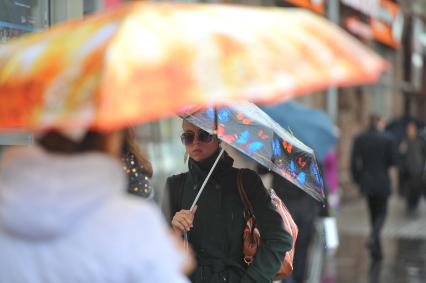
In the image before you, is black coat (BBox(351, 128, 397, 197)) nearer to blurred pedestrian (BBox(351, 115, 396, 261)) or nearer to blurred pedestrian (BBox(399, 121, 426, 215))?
blurred pedestrian (BBox(351, 115, 396, 261))

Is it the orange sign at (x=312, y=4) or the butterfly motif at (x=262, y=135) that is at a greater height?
the butterfly motif at (x=262, y=135)

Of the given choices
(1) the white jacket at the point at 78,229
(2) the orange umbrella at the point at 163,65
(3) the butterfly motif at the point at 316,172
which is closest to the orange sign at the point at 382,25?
(3) the butterfly motif at the point at 316,172

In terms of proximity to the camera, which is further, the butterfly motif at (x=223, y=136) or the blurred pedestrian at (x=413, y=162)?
the blurred pedestrian at (x=413, y=162)

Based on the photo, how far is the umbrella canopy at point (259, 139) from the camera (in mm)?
3771

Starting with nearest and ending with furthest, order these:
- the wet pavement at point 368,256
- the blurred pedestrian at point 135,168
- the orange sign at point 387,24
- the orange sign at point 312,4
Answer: the blurred pedestrian at point 135,168
the wet pavement at point 368,256
the orange sign at point 312,4
the orange sign at point 387,24

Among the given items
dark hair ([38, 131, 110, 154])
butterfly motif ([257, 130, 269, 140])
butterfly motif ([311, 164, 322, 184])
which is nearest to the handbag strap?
butterfly motif ([257, 130, 269, 140])

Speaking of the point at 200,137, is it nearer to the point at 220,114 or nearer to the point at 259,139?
the point at 220,114

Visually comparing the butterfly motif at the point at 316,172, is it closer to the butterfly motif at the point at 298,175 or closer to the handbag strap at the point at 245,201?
the butterfly motif at the point at 298,175

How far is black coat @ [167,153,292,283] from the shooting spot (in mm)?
3688

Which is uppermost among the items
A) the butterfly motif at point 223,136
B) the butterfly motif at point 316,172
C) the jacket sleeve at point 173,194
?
the butterfly motif at point 223,136

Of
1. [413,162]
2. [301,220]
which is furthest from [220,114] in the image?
[413,162]

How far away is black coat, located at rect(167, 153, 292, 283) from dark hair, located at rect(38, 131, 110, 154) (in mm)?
1651

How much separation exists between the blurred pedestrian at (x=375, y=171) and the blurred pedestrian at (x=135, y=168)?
25.9ft

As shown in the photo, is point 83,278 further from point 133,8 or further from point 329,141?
point 329,141
